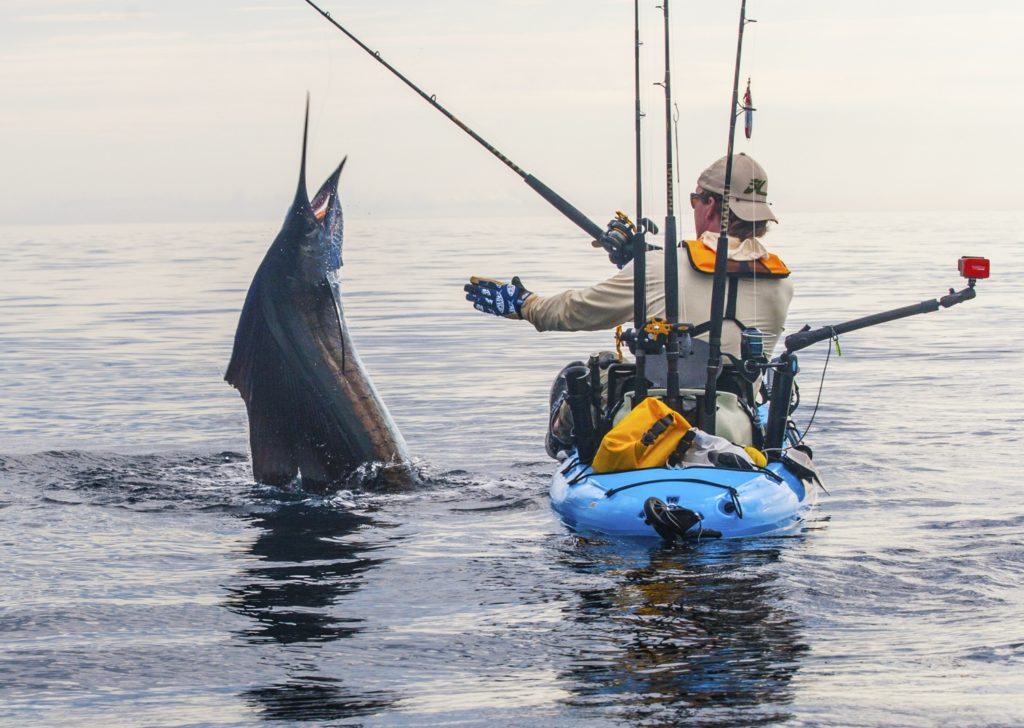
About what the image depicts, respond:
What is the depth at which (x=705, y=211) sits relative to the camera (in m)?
8.12

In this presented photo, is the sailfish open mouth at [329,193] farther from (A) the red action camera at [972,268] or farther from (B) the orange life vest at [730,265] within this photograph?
(A) the red action camera at [972,268]

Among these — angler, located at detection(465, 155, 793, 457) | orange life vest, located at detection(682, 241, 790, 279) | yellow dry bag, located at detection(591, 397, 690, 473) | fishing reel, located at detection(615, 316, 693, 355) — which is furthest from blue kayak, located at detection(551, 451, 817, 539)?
orange life vest, located at detection(682, 241, 790, 279)

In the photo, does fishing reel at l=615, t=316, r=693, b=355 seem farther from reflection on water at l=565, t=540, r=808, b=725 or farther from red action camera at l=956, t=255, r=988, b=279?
red action camera at l=956, t=255, r=988, b=279

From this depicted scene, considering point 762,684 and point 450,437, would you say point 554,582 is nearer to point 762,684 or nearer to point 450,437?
point 762,684

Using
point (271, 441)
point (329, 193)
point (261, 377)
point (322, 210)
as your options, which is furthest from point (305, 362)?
point (329, 193)

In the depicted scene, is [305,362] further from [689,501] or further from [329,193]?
[689,501]

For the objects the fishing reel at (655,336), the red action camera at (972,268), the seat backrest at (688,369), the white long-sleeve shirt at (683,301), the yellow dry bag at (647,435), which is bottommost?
the yellow dry bag at (647,435)

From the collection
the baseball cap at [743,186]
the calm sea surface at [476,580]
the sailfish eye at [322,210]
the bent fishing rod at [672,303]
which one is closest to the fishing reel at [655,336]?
the bent fishing rod at [672,303]

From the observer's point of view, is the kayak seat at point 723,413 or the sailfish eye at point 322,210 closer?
the kayak seat at point 723,413

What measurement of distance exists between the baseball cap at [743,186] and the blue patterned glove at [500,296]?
115 centimetres

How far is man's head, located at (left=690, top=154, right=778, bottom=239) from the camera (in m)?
8.02

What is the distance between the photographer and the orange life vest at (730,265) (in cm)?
790

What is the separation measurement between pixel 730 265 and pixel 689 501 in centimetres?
132

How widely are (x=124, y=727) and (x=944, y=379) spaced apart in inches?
436
